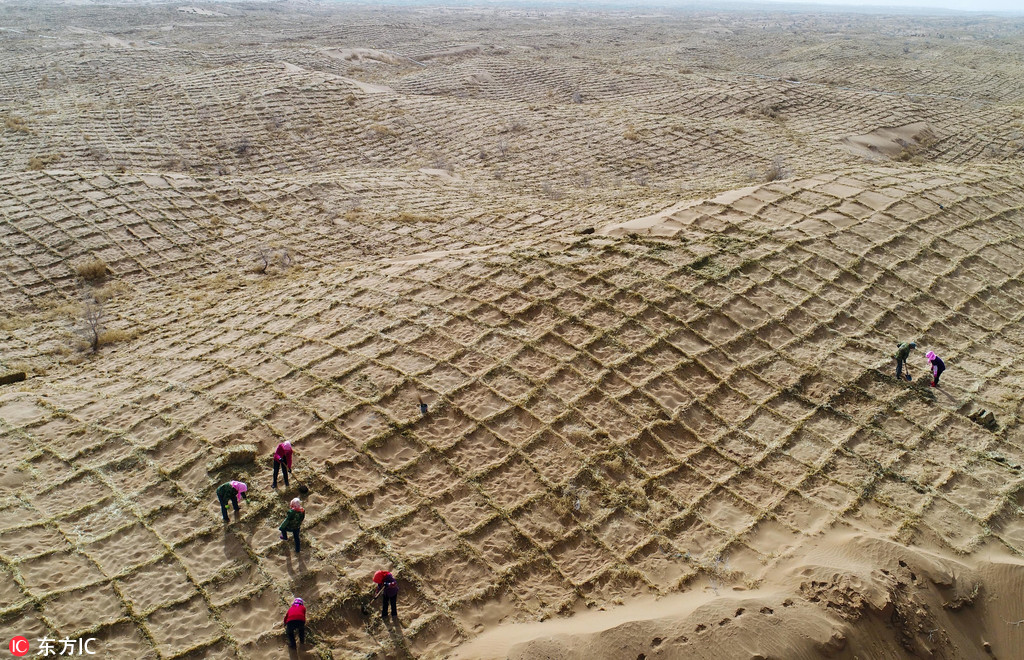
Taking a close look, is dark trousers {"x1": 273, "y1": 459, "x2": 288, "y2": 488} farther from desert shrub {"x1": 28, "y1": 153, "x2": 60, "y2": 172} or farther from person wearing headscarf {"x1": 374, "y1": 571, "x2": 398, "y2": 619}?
desert shrub {"x1": 28, "y1": 153, "x2": 60, "y2": 172}

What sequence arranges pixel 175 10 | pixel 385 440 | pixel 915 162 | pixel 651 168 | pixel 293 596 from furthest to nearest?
pixel 175 10 → pixel 915 162 → pixel 651 168 → pixel 385 440 → pixel 293 596

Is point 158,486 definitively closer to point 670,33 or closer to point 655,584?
point 655,584

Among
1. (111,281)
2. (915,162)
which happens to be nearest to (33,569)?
(111,281)

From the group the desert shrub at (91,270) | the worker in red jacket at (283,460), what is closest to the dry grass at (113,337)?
the desert shrub at (91,270)

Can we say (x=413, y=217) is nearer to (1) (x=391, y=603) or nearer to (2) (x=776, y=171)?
(2) (x=776, y=171)

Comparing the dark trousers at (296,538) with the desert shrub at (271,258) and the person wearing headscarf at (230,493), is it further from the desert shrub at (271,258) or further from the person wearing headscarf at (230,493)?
the desert shrub at (271,258)

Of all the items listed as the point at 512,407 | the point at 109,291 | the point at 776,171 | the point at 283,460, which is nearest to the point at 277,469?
the point at 283,460
